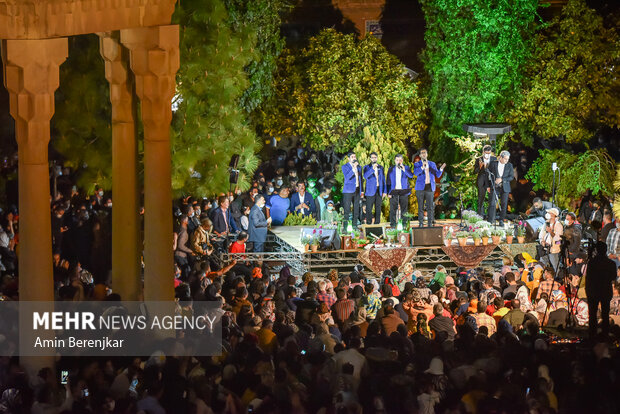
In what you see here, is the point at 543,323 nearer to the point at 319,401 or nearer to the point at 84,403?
the point at 319,401

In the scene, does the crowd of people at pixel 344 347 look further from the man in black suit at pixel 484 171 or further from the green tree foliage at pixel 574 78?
the green tree foliage at pixel 574 78

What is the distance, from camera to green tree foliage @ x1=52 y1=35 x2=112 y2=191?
19.9 metres

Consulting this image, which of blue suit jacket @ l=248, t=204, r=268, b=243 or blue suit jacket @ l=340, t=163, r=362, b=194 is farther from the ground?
blue suit jacket @ l=340, t=163, r=362, b=194

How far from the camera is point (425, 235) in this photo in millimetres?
22484

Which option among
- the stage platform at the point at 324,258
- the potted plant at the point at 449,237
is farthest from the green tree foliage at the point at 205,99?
the potted plant at the point at 449,237

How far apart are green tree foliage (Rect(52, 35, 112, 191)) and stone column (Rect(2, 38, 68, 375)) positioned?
710cm

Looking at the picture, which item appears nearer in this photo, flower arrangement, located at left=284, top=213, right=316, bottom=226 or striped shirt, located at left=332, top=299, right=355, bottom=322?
striped shirt, located at left=332, top=299, right=355, bottom=322

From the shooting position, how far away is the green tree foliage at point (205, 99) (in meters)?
21.0

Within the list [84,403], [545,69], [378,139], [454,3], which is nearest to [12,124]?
[378,139]

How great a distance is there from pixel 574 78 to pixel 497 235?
7228mm

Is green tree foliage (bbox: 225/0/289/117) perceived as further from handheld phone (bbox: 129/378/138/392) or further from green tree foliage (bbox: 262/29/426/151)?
handheld phone (bbox: 129/378/138/392)

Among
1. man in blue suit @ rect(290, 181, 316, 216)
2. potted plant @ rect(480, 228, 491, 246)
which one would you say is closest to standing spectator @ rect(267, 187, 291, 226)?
man in blue suit @ rect(290, 181, 316, 216)

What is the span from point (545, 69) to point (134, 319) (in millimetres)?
17802

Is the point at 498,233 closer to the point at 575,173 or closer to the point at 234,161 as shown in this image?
the point at 575,173
